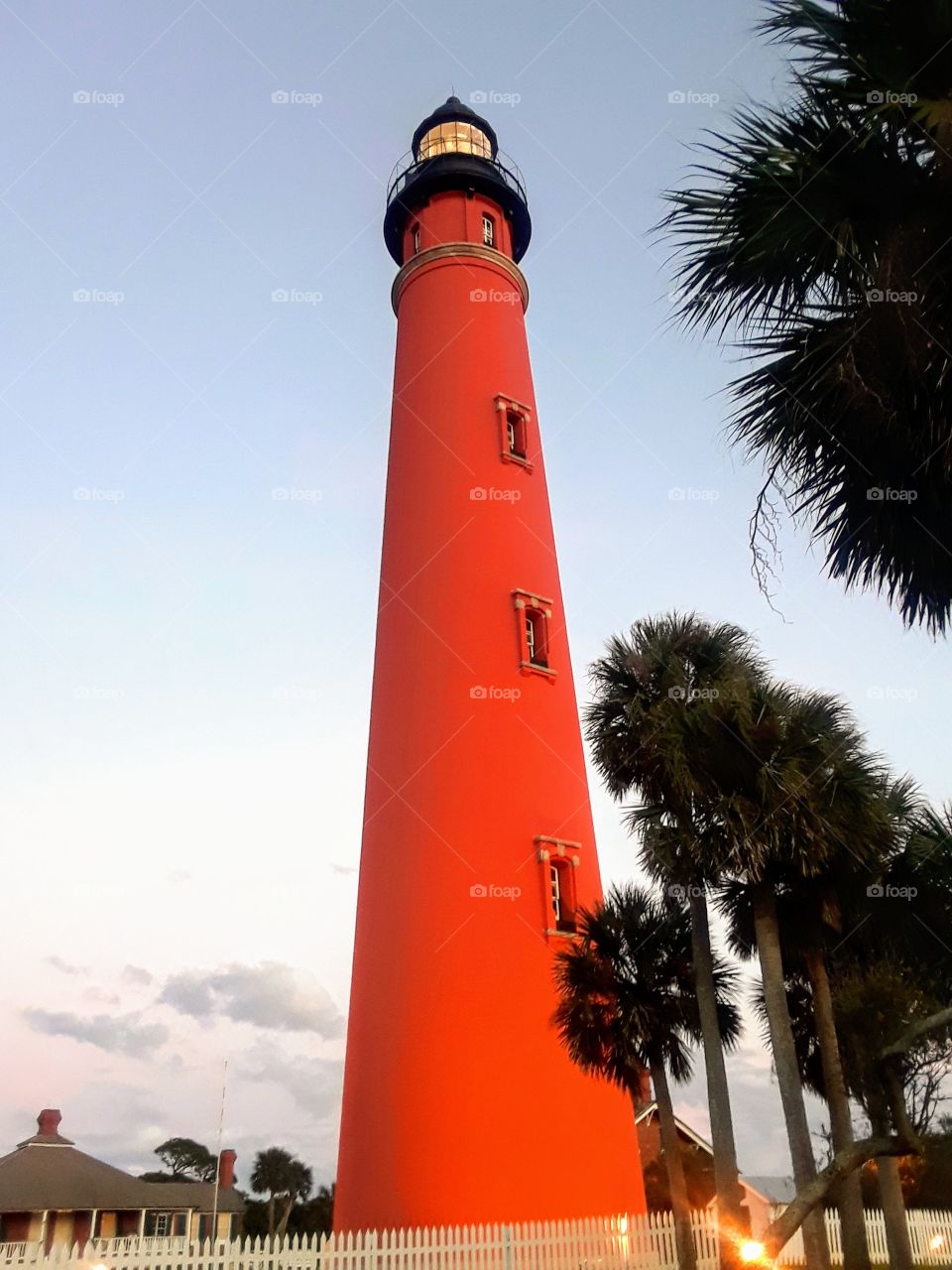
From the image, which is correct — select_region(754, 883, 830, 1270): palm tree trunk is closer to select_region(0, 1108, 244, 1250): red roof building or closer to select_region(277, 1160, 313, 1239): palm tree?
select_region(0, 1108, 244, 1250): red roof building

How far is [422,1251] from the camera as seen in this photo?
11.6 meters

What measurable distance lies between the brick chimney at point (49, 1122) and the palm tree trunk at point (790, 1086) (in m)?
27.2

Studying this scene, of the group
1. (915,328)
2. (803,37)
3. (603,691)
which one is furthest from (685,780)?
(803,37)

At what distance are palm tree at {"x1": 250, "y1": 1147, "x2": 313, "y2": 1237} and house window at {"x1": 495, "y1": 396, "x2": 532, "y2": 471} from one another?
45.5 metres

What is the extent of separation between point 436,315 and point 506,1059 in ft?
40.7

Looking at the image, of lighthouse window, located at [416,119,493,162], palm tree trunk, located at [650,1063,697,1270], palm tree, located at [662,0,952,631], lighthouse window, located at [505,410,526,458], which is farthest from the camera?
lighthouse window, located at [416,119,493,162]

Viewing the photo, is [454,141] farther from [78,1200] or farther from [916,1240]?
[78,1200]

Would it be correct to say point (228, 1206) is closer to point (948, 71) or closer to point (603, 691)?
point (603, 691)

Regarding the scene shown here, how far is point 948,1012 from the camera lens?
751cm

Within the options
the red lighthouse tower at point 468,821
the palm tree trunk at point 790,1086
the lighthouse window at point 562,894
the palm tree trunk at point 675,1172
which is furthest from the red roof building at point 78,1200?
the palm tree trunk at point 790,1086

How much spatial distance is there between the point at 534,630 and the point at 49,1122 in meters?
24.8

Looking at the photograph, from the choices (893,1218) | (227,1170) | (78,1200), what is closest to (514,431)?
(893,1218)

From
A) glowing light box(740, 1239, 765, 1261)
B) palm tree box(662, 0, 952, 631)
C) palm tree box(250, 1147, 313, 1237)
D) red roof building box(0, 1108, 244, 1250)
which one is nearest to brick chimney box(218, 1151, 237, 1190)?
red roof building box(0, 1108, 244, 1250)

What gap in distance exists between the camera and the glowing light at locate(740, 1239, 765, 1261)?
8.19m
